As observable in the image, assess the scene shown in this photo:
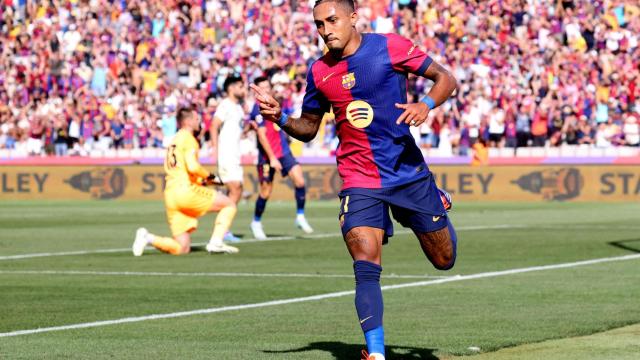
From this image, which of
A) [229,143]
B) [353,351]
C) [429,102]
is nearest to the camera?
[429,102]

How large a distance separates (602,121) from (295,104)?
8.61 meters

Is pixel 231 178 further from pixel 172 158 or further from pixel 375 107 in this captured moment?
pixel 375 107

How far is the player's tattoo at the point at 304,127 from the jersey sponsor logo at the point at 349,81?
19.3 inches

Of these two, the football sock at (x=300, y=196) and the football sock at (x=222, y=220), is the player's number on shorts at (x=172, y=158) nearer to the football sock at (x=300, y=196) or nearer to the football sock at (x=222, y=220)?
the football sock at (x=222, y=220)

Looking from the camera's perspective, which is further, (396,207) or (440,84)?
(396,207)

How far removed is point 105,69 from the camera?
45.4 meters

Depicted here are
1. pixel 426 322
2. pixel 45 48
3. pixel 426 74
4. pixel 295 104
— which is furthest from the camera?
pixel 45 48

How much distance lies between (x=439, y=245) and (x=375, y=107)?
3.18ft

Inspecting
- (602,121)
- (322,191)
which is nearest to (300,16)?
(322,191)

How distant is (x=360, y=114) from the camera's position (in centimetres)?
880

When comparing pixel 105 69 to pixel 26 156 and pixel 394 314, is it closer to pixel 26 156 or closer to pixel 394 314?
pixel 26 156

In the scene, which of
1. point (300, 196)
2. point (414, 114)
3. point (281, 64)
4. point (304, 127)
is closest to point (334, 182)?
point (281, 64)

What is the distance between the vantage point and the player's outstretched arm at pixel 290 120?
8.75 m

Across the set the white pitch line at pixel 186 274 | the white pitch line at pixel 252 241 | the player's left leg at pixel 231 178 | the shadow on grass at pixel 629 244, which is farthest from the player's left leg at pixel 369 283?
the player's left leg at pixel 231 178
